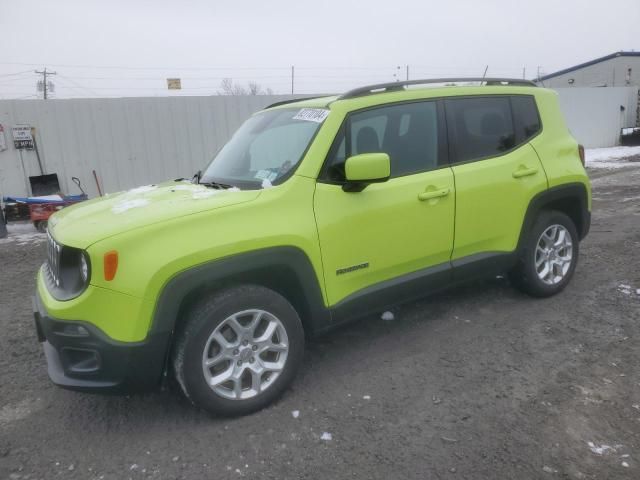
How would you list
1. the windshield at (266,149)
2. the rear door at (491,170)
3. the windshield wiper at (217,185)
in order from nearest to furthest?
the windshield at (266,149), the windshield wiper at (217,185), the rear door at (491,170)

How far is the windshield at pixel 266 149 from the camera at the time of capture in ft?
10.8

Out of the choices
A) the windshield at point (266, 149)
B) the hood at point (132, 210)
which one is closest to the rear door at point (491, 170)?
the windshield at point (266, 149)

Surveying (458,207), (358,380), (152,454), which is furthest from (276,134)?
(152,454)

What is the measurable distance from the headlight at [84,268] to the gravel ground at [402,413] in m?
0.95

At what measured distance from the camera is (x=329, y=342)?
395 centimetres

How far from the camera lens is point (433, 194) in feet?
11.7

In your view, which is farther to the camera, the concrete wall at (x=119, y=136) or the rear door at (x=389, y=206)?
the concrete wall at (x=119, y=136)

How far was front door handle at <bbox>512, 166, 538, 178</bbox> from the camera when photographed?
4023 mm

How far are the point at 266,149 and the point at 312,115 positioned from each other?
15.9 inches

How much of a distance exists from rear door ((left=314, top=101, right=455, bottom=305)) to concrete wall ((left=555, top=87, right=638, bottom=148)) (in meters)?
16.7

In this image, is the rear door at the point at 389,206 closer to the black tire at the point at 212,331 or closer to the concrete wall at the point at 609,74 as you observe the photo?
the black tire at the point at 212,331

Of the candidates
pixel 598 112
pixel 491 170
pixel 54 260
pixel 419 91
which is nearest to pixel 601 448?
pixel 491 170

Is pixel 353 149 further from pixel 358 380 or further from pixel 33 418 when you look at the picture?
pixel 33 418

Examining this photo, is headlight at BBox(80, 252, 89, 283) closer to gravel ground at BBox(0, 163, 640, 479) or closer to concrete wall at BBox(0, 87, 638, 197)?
gravel ground at BBox(0, 163, 640, 479)
